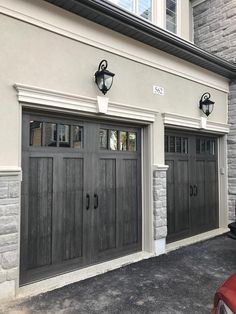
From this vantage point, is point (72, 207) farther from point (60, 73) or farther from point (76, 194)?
point (60, 73)

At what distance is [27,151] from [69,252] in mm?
1604

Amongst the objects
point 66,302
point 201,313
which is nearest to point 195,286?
point 201,313

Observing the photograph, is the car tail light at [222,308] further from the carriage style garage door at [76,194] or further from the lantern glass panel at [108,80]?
the lantern glass panel at [108,80]

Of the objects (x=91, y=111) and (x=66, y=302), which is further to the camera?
(x=91, y=111)

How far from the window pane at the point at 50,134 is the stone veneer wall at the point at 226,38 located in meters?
4.69

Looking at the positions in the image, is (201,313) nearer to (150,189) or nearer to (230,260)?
(230,260)

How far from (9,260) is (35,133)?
1.64 meters

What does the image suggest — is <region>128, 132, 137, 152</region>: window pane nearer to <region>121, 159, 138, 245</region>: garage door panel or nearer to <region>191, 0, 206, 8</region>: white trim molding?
<region>121, 159, 138, 245</region>: garage door panel

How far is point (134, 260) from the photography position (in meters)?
4.76

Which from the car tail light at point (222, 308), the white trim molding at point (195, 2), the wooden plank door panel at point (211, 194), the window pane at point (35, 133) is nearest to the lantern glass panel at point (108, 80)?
the window pane at point (35, 133)

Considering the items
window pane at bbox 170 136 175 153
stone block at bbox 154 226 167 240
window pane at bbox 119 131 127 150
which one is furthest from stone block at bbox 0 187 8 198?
window pane at bbox 170 136 175 153

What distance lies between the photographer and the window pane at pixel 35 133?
12.6ft

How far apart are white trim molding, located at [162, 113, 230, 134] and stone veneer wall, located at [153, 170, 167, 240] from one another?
1.00m

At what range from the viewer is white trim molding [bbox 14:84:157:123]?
11.8ft
